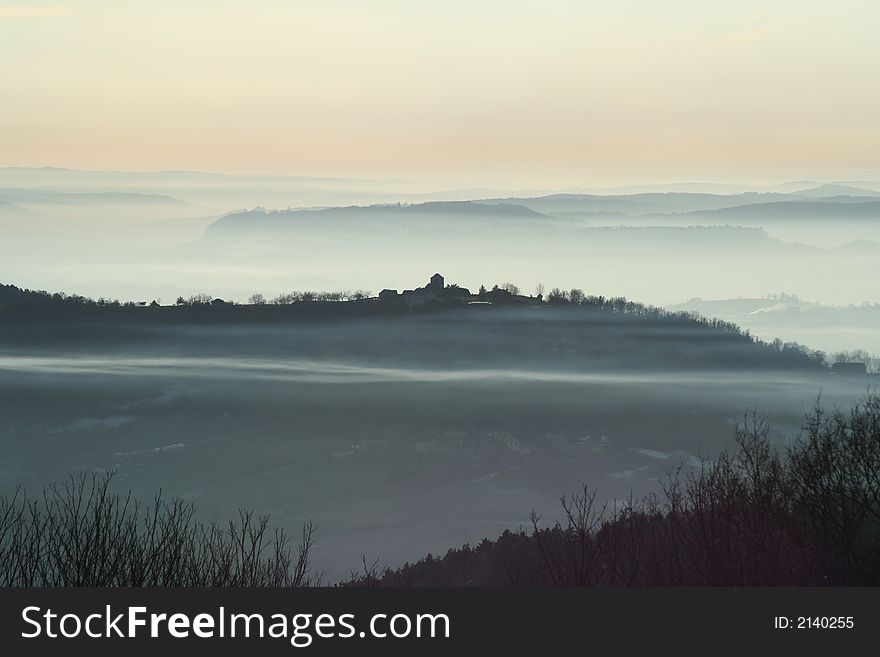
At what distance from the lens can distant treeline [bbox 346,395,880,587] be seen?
84.6 feet

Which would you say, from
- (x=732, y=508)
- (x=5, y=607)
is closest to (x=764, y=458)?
(x=732, y=508)

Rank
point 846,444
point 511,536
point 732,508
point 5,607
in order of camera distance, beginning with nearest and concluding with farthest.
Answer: point 5,607
point 732,508
point 846,444
point 511,536

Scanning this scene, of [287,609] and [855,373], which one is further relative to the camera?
[855,373]

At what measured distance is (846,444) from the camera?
34.2 m

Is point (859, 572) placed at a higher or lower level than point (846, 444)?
lower

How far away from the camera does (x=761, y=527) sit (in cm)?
2752

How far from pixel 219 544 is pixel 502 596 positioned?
10381 millimetres

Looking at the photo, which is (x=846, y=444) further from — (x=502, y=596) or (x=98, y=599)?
(x=98, y=599)

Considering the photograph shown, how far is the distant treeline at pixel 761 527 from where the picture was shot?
25781mm

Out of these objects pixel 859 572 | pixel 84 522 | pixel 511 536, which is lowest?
pixel 511 536

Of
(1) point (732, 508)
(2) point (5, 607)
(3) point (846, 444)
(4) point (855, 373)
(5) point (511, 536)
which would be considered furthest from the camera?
(4) point (855, 373)

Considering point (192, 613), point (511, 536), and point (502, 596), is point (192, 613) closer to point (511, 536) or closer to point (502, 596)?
point (502, 596)

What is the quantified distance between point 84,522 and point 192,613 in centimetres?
803

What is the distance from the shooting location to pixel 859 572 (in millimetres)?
27250
